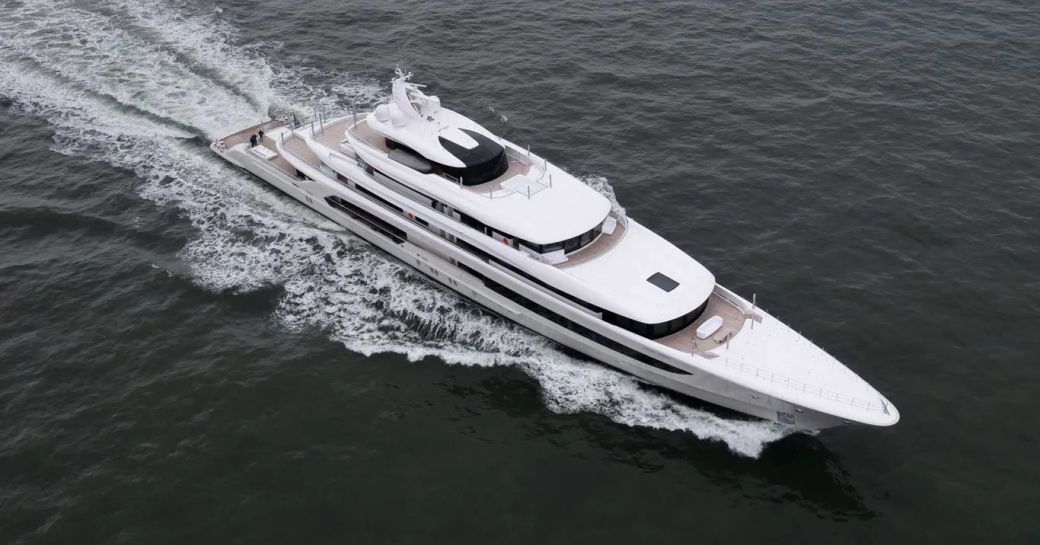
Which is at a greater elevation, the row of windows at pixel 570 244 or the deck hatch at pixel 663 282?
the row of windows at pixel 570 244

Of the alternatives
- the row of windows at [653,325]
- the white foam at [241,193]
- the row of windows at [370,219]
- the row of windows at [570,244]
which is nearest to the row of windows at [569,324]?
the row of windows at [653,325]

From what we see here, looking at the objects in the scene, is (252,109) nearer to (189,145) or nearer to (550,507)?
(189,145)

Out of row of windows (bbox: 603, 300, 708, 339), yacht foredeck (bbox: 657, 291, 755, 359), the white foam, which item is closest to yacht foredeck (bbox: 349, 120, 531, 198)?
the white foam

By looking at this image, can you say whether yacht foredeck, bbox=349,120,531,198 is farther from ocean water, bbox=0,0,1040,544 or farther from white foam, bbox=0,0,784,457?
ocean water, bbox=0,0,1040,544

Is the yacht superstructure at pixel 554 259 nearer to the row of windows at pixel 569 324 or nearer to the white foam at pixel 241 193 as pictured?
the row of windows at pixel 569 324

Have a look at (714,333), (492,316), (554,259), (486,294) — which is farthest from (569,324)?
(714,333)

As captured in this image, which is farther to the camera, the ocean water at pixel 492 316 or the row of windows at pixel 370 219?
the row of windows at pixel 370 219
